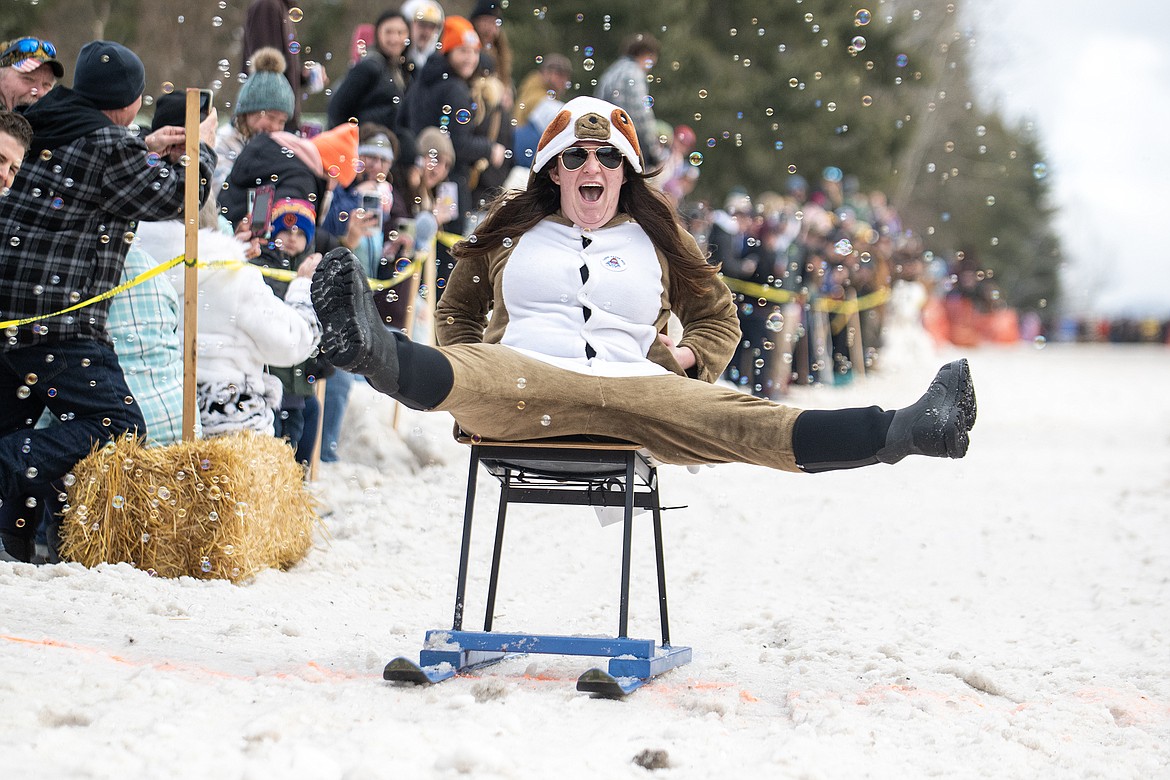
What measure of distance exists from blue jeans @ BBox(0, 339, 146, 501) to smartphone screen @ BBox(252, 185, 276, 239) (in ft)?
4.15

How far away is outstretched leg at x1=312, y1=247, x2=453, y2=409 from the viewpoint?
3.51 metres

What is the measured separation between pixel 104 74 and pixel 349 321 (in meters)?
2.46

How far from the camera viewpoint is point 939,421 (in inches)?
145

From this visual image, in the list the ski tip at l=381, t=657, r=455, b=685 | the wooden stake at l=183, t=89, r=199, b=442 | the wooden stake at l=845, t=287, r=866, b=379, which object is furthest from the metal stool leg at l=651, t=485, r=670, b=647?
the wooden stake at l=845, t=287, r=866, b=379

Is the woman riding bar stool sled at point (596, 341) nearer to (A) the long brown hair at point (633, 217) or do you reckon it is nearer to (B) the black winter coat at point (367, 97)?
(A) the long brown hair at point (633, 217)

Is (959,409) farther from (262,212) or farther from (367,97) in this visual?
(367,97)

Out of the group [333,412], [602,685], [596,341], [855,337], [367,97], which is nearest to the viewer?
[602,685]

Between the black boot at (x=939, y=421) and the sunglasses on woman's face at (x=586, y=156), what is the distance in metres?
1.25

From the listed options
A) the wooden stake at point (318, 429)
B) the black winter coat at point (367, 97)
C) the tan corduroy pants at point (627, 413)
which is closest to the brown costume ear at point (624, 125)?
the tan corduroy pants at point (627, 413)

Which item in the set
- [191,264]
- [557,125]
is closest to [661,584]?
[557,125]

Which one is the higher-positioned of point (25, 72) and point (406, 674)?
point (25, 72)

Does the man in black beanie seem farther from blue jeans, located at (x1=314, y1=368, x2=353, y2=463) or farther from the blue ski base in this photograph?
blue jeans, located at (x1=314, y1=368, x2=353, y2=463)

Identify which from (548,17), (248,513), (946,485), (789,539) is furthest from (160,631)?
(548,17)

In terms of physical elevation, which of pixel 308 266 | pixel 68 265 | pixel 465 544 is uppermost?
pixel 308 266
